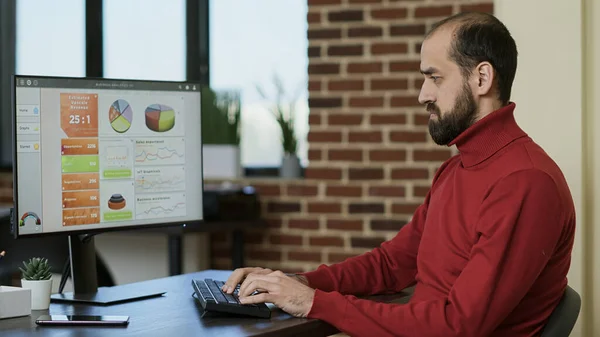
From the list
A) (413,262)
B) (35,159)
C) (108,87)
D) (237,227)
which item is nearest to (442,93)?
(413,262)

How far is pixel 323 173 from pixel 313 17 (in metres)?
0.67

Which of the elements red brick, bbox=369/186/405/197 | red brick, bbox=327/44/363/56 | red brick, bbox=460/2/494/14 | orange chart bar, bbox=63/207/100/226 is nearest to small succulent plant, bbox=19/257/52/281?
orange chart bar, bbox=63/207/100/226

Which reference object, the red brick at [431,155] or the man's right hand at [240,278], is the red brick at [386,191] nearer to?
the red brick at [431,155]

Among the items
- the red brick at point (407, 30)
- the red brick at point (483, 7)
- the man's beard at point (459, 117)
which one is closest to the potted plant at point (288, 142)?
the red brick at point (407, 30)

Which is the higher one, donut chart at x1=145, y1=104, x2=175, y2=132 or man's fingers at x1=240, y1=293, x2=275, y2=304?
donut chart at x1=145, y1=104, x2=175, y2=132

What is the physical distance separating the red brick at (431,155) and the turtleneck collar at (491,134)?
165cm

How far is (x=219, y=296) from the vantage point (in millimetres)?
1935

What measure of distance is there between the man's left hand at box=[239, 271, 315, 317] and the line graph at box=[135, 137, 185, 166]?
488 mm

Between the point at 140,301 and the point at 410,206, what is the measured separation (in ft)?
5.77

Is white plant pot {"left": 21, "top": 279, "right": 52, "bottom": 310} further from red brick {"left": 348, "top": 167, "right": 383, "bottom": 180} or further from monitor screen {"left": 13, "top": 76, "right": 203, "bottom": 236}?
red brick {"left": 348, "top": 167, "right": 383, "bottom": 180}

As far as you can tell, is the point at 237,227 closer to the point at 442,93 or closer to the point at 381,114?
the point at 381,114

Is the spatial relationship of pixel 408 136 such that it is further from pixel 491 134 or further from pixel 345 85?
pixel 491 134

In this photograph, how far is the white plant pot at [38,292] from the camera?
196 centimetres

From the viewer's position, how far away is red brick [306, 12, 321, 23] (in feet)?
12.3
